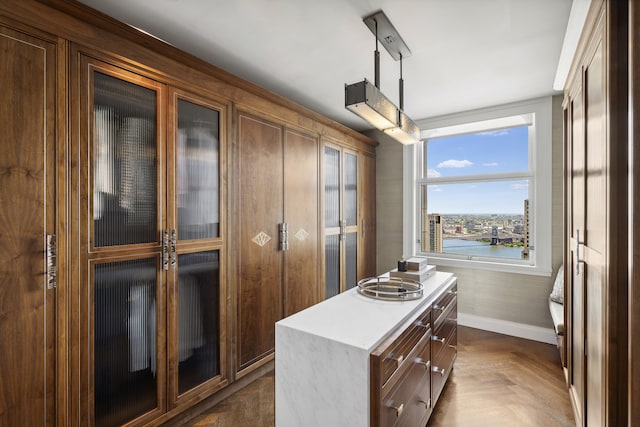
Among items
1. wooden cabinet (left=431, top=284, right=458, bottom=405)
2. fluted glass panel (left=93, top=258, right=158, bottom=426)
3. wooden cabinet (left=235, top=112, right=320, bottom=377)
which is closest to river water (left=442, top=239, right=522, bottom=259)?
wooden cabinet (left=431, top=284, right=458, bottom=405)

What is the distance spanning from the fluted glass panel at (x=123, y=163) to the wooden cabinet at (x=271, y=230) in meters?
0.69

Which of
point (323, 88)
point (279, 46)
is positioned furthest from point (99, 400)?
point (323, 88)

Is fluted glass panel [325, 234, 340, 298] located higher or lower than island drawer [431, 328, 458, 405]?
higher

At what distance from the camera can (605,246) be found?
1.14 meters

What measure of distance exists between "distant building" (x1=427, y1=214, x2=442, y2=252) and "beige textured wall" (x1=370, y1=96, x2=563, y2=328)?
0.31 m

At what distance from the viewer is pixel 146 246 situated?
184cm

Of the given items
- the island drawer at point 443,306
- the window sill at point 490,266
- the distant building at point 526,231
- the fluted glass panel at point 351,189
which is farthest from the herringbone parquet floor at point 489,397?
the fluted glass panel at point 351,189

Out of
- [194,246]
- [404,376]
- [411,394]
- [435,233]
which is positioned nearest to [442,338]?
[411,394]

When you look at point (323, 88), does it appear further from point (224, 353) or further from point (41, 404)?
point (41, 404)

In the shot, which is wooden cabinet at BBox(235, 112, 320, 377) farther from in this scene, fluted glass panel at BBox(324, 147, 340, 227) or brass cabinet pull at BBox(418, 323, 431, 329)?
brass cabinet pull at BBox(418, 323, 431, 329)

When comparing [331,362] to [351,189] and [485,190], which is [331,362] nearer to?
[351,189]

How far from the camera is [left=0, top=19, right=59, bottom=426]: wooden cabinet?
1.34m

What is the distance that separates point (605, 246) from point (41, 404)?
2495mm

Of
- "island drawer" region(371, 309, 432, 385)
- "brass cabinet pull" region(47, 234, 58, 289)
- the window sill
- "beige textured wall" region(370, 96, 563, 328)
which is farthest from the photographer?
the window sill
